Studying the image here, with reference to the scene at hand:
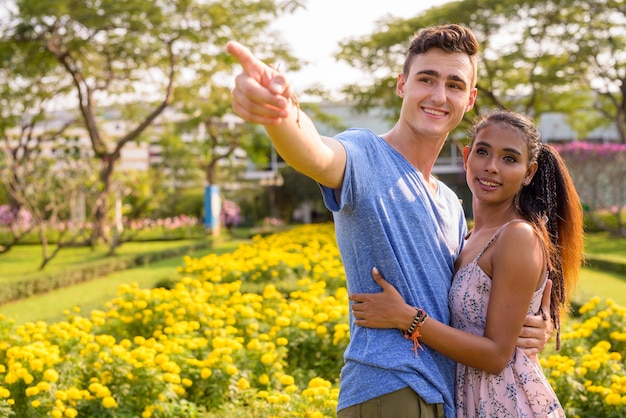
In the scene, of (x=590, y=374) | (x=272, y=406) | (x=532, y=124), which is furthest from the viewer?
(x=590, y=374)

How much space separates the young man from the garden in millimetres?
1312

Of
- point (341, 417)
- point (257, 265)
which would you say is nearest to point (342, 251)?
point (341, 417)

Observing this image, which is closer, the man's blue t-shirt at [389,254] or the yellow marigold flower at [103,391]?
the man's blue t-shirt at [389,254]

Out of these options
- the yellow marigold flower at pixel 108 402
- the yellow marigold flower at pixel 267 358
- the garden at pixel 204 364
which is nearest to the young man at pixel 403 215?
the garden at pixel 204 364

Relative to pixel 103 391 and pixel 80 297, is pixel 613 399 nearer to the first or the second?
pixel 103 391

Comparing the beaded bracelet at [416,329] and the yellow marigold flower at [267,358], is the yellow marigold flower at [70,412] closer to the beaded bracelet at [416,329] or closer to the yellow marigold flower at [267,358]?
the yellow marigold flower at [267,358]

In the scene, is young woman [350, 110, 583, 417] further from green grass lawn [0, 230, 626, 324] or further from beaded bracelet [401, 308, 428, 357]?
green grass lawn [0, 230, 626, 324]

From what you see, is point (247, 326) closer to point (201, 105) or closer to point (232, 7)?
point (232, 7)

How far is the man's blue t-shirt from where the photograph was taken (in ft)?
5.34

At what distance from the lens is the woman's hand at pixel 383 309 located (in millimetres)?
1649

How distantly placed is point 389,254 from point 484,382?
0.44 meters

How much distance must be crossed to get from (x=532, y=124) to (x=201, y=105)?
18.2 metres

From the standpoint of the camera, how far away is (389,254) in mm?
1661

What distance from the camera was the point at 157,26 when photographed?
13.9 meters
